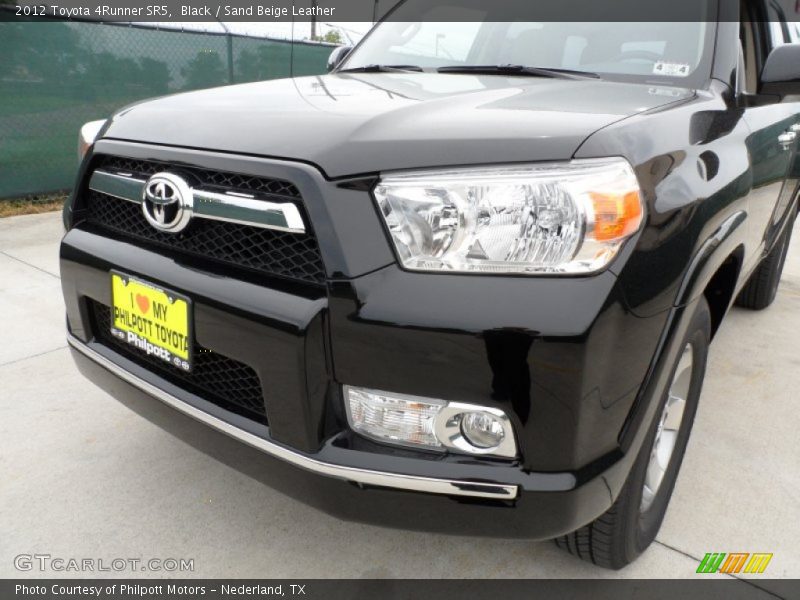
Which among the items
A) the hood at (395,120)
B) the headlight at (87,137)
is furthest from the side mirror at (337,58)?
the headlight at (87,137)

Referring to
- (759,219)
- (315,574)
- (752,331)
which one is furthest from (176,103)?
(752,331)

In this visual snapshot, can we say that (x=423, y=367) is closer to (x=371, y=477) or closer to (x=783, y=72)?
(x=371, y=477)

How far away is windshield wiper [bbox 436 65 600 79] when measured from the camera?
6.96 feet

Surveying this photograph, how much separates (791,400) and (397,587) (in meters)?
2.01

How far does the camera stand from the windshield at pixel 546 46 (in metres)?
2.09

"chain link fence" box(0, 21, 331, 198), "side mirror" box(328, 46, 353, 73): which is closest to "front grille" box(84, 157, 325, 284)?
"side mirror" box(328, 46, 353, 73)

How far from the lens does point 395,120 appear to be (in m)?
1.45

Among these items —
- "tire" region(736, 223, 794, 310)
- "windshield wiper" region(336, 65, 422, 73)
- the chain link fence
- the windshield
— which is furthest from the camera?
the chain link fence

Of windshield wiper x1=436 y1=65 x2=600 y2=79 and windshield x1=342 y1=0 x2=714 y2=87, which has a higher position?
windshield x1=342 y1=0 x2=714 y2=87

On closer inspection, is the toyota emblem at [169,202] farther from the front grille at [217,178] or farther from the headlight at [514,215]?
the headlight at [514,215]

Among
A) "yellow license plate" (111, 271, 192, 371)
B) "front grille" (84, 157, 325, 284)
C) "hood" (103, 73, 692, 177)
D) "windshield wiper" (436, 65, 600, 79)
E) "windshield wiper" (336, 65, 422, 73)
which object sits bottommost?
"yellow license plate" (111, 271, 192, 371)

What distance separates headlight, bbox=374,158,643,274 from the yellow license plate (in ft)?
1.82

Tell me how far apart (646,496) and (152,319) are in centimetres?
137

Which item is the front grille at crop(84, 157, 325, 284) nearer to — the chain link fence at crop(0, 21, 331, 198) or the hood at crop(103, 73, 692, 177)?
the hood at crop(103, 73, 692, 177)
